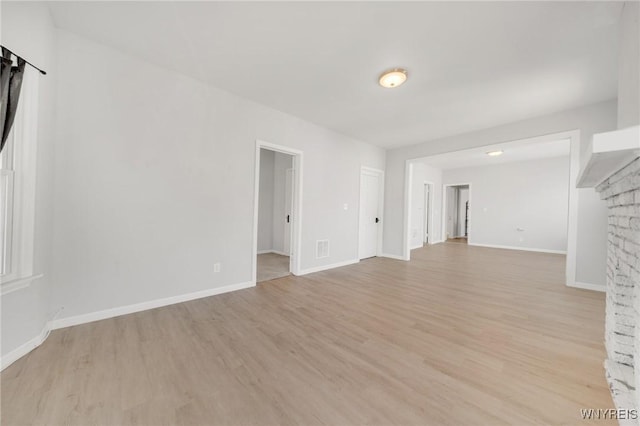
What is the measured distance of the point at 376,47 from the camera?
2205 mm

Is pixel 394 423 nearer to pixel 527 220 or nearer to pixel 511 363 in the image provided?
pixel 511 363

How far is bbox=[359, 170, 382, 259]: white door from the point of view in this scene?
5320mm

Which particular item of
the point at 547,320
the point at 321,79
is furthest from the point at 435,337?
the point at 321,79

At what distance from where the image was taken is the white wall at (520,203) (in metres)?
6.47

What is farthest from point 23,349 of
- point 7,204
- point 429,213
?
point 429,213

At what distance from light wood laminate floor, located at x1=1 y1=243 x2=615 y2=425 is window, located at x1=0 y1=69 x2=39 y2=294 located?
680 millimetres

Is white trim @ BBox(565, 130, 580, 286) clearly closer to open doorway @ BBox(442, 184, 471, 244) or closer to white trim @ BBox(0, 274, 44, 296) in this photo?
open doorway @ BBox(442, 184, 471, 244)

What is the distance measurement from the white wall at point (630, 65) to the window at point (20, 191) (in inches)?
165

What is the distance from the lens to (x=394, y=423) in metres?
1.23

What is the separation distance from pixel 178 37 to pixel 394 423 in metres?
3.37

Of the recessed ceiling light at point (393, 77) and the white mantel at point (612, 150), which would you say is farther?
the recessed ceiling light at point (393, 77)

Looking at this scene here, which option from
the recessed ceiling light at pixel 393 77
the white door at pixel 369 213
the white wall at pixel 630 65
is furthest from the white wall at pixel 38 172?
the white door at pixel 369 213

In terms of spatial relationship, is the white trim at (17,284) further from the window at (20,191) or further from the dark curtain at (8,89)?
the dark curtain at (8,89)

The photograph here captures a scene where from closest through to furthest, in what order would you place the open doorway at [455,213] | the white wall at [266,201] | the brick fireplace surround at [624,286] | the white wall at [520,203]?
the brick fireplace surround at [624,286] → the white wall at [266,201] → the white wall at [520,203] → the open doorway at [455,213]
